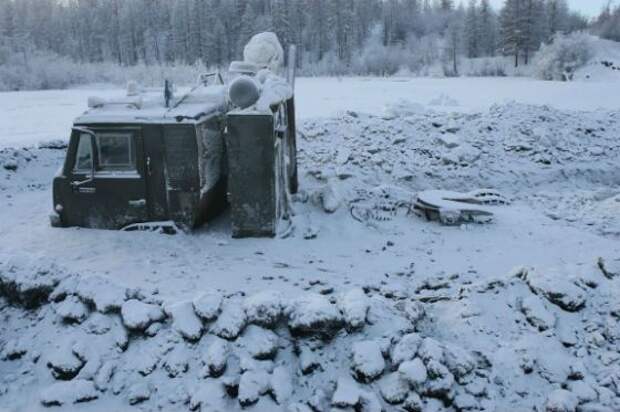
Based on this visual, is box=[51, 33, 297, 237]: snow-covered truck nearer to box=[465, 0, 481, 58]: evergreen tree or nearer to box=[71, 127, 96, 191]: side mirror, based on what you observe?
box=[71, 127, 96, 191]: side mirror

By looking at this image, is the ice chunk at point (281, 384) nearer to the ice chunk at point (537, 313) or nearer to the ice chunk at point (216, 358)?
the ice chunk at point (216, 358)

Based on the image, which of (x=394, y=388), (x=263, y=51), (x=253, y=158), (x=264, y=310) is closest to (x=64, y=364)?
(x=264, y=310)

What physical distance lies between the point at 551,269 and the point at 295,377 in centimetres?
345

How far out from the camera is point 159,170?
8664 mm

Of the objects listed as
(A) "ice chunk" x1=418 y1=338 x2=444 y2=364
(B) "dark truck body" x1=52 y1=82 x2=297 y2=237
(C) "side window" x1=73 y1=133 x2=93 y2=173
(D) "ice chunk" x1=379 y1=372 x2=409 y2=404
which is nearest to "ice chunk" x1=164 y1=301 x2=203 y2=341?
(D) "ice chunk" x1=379 y1=372 x2=409 y2=404

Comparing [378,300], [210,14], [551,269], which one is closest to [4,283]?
[378,300]

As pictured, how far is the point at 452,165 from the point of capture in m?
14.1

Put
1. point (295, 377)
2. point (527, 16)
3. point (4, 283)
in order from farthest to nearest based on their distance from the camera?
point (527, 16) < point (4, 283) < point (295, 377)

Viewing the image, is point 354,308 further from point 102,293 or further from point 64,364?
point 64,364

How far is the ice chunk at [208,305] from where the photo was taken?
5953 mm

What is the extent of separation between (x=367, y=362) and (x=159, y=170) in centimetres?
481

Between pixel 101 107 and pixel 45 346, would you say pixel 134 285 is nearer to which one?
pixel 45 346

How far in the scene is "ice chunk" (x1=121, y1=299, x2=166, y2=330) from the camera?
5.95 m

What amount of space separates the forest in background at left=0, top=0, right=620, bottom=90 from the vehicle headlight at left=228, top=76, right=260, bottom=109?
42172mm
